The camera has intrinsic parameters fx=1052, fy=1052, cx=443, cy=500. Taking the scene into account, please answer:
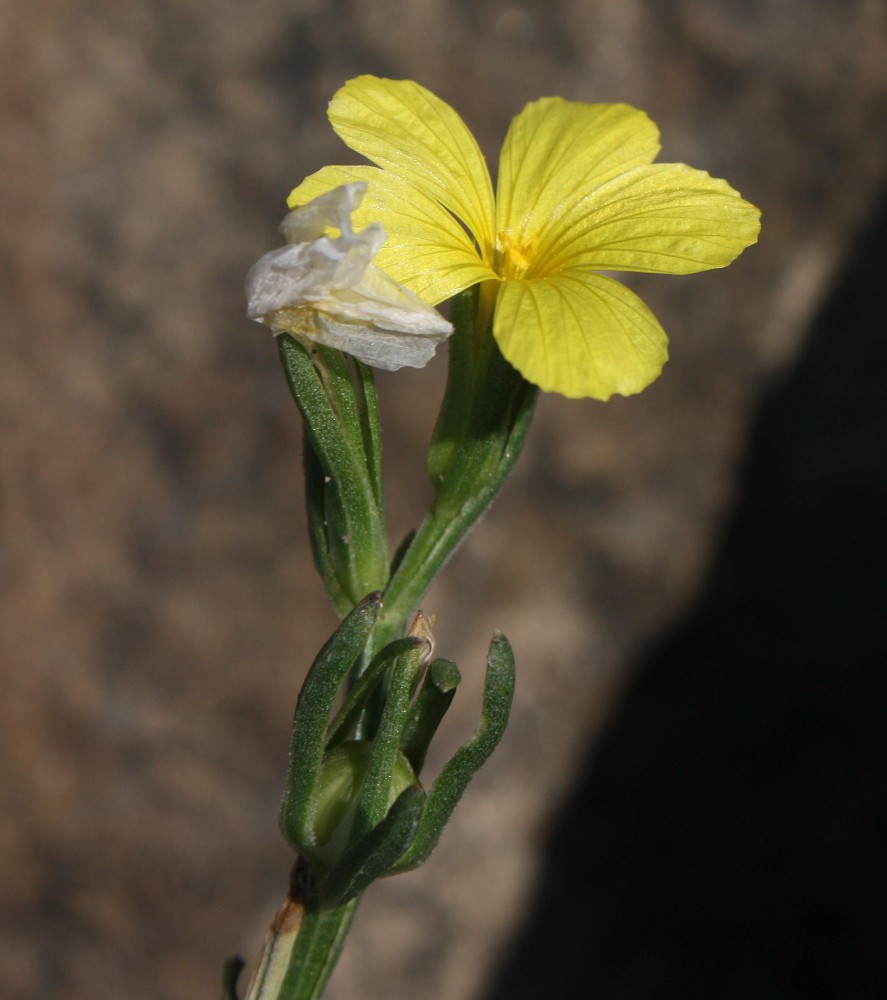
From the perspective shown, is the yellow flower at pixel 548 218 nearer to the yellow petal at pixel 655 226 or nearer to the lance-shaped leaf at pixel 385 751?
the yellow petal at pixel 655 226

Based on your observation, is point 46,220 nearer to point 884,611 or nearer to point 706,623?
point 706,623

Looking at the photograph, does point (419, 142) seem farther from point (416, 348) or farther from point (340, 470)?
point (340, 470)

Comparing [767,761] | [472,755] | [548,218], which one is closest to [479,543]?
[767,761]

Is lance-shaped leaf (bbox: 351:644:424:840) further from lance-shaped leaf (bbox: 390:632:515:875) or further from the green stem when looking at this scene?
the green stem

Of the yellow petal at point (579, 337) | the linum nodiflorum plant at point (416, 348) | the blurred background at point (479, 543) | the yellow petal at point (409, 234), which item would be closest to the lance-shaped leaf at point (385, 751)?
the linum nodiflorum plant at point (416, 348)

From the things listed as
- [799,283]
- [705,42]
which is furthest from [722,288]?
[705,42]

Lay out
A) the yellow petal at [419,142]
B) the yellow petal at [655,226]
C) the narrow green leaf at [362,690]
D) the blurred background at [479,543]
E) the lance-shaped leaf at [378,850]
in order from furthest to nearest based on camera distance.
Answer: the blurred background at [479,543] → the yellow petal at [419,142] → the yellow petal at [655,226] → the narrow green leaf at [362,690] → the lance-shaped leaf at [378,850]

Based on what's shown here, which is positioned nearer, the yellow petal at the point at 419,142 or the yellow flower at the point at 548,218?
the yellow flower at the point at 548,218
